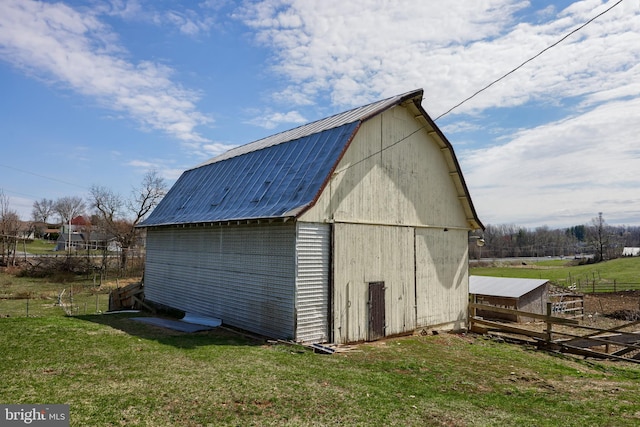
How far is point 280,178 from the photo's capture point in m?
15.0

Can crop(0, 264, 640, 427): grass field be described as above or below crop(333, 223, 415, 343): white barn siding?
below

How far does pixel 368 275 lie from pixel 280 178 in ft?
15.0

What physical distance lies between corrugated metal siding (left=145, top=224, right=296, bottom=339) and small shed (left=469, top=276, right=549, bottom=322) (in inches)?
603

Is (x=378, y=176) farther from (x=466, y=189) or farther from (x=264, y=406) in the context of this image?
(x=264, y=406)

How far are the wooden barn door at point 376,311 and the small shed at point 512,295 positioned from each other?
11.9 m

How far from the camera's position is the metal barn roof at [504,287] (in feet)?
86.6

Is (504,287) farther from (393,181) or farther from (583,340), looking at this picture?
(393,181)

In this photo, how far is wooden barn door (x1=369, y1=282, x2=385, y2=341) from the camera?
46.9ft

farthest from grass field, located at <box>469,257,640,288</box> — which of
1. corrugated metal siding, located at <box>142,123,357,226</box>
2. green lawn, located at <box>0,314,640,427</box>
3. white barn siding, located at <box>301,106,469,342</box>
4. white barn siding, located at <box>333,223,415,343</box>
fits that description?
corrugated metal siding, located at <box>142,123,357,226</box>

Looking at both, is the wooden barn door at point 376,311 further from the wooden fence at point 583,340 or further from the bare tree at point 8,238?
the bare tree at point 8,238

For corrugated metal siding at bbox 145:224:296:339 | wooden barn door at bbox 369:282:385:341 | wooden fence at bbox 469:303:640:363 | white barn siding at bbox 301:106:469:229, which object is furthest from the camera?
wooden barn door at bbox 369:282:385:341

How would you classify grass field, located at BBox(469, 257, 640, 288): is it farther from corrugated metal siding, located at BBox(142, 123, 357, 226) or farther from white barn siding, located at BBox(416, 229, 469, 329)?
corrugated metal siding, located at BBox(142, 123, 357, 226)

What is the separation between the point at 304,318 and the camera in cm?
1261

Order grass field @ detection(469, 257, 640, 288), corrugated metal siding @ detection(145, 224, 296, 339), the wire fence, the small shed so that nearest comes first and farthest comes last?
corrugated metal siding @ detection(145, 224, 296, 339), the wire fence, the small shed, grass field @ detection(469, 257, 640, 288)
